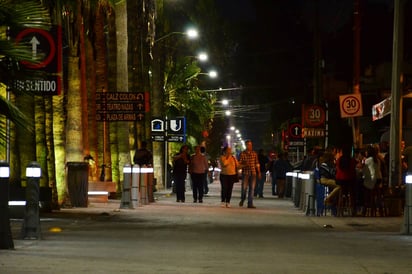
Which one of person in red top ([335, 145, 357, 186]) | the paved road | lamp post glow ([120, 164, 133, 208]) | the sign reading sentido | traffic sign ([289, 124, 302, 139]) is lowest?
the paved road

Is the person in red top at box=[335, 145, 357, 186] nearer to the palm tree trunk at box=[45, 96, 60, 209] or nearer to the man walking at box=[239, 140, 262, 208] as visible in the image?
the man walking at box=[239, 140, 262, 208]

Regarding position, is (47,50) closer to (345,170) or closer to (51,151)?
(51,151)

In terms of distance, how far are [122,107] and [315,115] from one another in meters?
9.91

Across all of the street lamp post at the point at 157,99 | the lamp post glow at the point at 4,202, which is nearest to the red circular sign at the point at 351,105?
the street lamp post at the point at 157,99

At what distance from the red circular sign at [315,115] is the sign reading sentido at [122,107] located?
364 inches

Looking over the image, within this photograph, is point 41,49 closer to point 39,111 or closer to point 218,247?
point 218,247

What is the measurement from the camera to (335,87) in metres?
60.0

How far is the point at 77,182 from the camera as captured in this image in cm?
2356

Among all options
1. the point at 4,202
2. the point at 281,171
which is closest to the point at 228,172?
the point at 281,171

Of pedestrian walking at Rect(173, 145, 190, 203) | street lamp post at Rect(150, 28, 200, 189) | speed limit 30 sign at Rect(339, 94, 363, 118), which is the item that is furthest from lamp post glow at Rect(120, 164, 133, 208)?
street lamp post at Rect(150, 28, 200, 189)

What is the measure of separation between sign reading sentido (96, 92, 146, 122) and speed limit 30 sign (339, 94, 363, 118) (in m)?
6.89

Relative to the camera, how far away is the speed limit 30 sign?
28.5 meters

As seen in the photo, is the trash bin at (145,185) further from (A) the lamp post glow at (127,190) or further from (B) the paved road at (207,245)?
(B) the paved road at (207,245)

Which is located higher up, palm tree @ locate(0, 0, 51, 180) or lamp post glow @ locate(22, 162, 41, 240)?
palm tree @ locate(0, 0, 51, 180)
